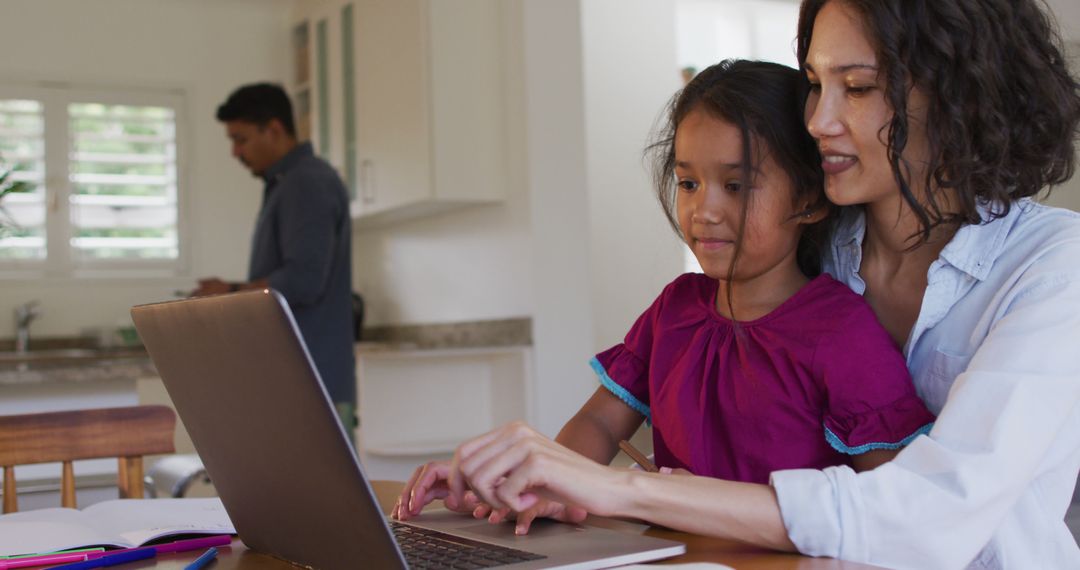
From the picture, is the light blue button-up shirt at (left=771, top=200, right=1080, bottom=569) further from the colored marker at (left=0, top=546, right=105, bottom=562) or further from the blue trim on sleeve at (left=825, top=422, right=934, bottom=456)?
the colored marker at (left=0, top=546, right=105, bottom=562)

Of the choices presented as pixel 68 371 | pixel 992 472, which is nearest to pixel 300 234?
pixel 68 371

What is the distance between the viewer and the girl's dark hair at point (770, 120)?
126cm

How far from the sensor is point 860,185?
1.14 metres

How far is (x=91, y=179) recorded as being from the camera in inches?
225

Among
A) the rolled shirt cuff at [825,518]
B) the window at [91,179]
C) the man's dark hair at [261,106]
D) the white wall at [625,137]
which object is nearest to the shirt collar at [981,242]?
the rolled shirt cuff at [825,518]

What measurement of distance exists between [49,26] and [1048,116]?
5.47m

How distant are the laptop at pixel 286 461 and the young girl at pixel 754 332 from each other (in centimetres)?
18

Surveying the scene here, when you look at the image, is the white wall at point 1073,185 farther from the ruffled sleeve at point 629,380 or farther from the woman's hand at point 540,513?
the woman's hand at point 540,513

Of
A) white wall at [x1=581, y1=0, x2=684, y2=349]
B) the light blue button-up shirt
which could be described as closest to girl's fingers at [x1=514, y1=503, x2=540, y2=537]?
the light blue button-up shirt

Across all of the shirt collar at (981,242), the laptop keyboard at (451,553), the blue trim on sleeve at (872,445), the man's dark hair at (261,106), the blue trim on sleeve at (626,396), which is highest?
the man's dark hair at (261,106)


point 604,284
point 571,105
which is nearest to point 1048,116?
point 571,105

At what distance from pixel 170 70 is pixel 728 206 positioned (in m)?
5.20

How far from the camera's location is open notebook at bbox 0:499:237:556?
1.05m

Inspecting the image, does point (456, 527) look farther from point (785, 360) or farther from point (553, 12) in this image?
point (553, 12)
